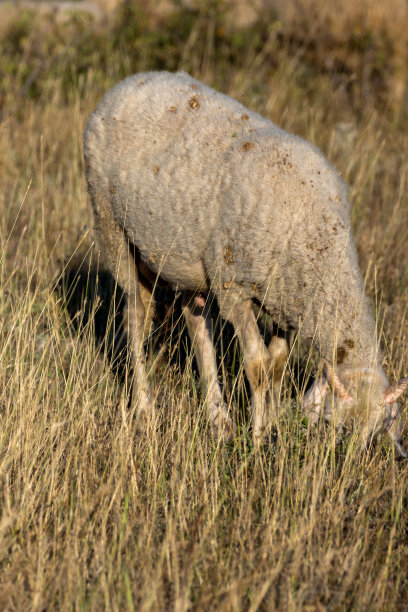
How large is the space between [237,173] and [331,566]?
1.77m

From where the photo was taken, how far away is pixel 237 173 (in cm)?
324

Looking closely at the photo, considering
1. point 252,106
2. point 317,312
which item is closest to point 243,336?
point 317,312

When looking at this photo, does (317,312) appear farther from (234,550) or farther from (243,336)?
(234,550)

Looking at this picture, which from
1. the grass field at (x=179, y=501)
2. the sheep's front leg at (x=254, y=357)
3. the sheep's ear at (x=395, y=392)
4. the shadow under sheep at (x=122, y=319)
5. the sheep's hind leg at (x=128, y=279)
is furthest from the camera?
the shadow under sheep at (x=122, y=319)

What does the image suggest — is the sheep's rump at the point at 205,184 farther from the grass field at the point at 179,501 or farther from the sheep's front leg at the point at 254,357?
the grass field at the point at 179,501

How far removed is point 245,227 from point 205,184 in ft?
1.06

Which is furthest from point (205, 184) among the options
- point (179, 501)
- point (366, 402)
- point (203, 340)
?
point (179, 501)

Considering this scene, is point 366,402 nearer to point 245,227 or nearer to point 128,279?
point 245,227

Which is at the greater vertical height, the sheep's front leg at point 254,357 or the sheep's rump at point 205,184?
the sheep's rump at point 205,184

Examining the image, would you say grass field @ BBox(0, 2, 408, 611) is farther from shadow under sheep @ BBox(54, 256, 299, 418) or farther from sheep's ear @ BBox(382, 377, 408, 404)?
sheep's ear @ BBox(382, 377, 408, 404)

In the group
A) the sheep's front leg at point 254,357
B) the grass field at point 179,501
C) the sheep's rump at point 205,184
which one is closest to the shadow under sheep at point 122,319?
the grass field at point 179,501

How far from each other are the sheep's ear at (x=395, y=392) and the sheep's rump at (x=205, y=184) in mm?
660

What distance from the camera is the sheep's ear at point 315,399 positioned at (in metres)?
3.28

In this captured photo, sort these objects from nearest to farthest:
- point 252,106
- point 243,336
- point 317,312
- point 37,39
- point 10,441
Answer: point 10,441 < point 317,312 < point 243,336 < point 252,106 < point 37,39
